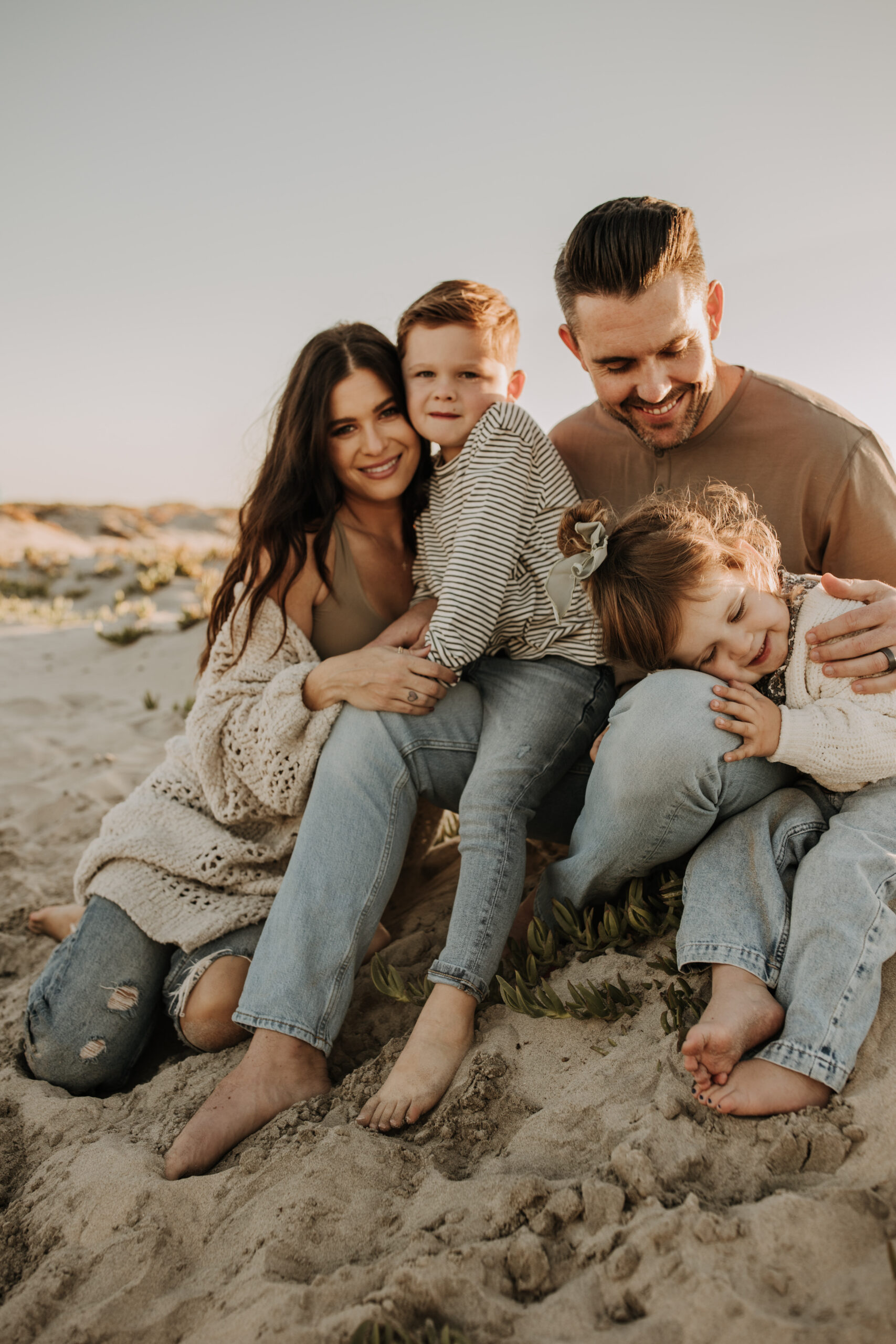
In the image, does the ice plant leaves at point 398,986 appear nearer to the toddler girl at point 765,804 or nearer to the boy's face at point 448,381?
the toddler girl at point 765,804

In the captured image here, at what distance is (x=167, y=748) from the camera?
341cm

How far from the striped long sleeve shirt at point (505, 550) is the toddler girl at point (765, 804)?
0.26 m

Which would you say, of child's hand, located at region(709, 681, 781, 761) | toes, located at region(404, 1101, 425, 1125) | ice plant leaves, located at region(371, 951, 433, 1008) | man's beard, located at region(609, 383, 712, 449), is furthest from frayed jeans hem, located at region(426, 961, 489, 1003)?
man's beard, located at region(609, 383, 712, 449)

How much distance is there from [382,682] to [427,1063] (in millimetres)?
1137

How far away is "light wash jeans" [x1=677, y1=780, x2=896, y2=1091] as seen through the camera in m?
1.83

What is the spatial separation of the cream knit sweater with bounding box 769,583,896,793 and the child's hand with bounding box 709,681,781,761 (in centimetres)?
2

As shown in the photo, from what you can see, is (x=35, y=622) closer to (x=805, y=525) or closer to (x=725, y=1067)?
(x=805, y=525)

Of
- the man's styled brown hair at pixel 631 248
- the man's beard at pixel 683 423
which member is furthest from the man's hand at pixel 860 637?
the man's styled brown hair at pixel 631 248

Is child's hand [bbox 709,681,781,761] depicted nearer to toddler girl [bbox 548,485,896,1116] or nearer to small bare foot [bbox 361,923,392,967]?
toddler girl [bbox 548,485,896,1116]

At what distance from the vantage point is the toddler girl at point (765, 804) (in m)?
1.83

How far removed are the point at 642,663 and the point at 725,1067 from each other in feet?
3.87

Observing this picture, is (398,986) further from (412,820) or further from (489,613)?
(489,613)

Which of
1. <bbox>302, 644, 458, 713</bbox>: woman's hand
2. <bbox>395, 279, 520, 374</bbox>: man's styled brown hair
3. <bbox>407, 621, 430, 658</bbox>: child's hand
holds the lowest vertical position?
<bbox>302, 644, 458, 713</bbox>: woman's hand

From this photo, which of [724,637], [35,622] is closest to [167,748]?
[724,637]
